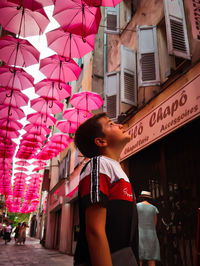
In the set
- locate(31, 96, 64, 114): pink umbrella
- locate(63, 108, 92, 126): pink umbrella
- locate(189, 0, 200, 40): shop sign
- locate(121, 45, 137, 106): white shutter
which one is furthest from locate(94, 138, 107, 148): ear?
locate(63, 108, 92, 126): pink umbrella

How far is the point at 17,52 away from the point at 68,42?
70.4 inches

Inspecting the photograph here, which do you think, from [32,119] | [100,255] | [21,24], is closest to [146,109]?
[21,24]

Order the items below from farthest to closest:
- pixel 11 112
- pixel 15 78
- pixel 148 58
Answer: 1. pixel 11 112
2. pixel 15 78
3. pixel 148 58

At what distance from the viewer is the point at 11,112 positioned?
10.8 meters

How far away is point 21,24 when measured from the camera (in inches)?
271

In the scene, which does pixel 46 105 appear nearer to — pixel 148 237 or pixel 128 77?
pixel 128 77

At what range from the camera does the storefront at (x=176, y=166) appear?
5383mm

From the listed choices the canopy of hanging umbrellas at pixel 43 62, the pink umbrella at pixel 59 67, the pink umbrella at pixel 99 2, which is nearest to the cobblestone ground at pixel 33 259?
the canopy of hanging umbrellas at pixel 43 62

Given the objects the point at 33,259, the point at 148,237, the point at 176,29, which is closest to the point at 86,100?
the point at 176,29

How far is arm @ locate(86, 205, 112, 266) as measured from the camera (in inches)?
45.8

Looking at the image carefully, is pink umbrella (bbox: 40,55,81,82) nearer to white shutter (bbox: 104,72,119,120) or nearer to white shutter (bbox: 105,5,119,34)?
white shutter (bbox: 104,72,119,120)

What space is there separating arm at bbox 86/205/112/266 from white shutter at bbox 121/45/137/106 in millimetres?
7374

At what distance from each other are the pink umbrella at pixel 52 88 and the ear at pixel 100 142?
25.3ft

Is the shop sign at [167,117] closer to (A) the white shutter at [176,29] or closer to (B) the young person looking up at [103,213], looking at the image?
(A) the white shutter at [176,29]
